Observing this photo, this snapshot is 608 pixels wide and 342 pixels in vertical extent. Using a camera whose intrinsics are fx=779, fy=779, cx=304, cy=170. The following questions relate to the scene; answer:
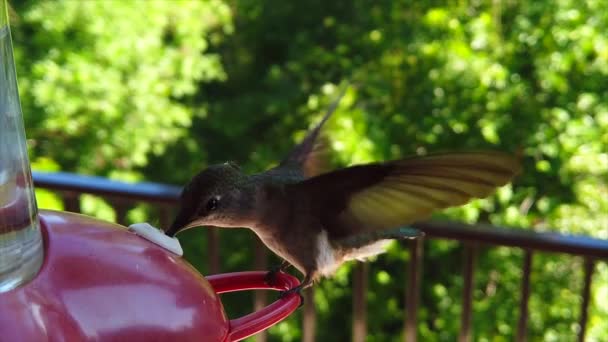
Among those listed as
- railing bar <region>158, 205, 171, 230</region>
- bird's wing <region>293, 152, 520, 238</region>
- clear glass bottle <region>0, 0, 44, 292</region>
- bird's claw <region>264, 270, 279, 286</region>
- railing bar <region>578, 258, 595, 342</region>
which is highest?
clear glass bottle <region>0, 0, 44, 292</region>

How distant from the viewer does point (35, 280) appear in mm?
594

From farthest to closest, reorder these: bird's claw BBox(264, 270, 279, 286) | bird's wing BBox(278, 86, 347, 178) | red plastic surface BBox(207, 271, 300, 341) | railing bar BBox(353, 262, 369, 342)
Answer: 1. railing bar BBox(353, 262, 369, 342)
2. bird's wing BBox(278, 86, 347, 178)
3. bird's claw BBox(264, 270, 279, 286)
4. red plastic surface BBox(207, 271, 300, 341)

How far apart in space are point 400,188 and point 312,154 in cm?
43

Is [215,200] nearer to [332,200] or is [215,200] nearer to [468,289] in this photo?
[332,200]

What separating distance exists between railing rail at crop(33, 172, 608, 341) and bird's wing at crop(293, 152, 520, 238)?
817 mm

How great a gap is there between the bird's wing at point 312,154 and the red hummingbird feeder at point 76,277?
0.63 metres

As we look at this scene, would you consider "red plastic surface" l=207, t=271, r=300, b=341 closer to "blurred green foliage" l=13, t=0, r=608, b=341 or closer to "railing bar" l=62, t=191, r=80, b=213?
"railing bar" l=62, t=191, r=80, b=213

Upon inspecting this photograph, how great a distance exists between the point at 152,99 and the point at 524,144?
7.34ft

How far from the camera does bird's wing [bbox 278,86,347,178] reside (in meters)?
1.33

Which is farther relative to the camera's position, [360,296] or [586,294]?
[360,296]

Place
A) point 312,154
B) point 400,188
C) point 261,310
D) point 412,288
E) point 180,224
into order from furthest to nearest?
point 412,288 → point 312,154 → point 400,188 → point 180,224 → point 261,310

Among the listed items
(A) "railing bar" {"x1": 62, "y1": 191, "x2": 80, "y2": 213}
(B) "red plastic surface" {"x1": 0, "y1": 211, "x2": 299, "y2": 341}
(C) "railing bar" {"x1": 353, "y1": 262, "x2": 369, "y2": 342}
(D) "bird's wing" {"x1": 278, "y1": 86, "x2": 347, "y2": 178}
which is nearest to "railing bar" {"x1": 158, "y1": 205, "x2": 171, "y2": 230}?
(A) "railing bar" {"x1": 62, "y1": 191, "x2": 80, "y2": 213}

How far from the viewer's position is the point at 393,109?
377 cm

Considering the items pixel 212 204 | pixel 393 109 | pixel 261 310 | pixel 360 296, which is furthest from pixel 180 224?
pixel 393 109
